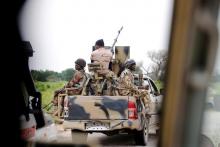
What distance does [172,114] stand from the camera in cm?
69

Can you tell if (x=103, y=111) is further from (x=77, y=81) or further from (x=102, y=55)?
(x=102, y=55)

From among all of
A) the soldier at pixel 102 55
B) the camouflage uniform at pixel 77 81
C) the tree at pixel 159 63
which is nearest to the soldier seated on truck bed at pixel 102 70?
the soldier at pixel 102 55

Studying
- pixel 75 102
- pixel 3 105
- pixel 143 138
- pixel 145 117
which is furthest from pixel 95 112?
pixel 3 105

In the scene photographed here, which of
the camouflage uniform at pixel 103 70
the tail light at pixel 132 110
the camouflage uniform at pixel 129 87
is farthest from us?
the tail light at pixel 132 110

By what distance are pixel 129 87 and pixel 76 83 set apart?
432 millimetres

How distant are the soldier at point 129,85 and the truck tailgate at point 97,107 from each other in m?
0.08

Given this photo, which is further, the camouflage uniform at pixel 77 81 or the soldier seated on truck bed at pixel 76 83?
the camouflage uniform at pixel 77 81

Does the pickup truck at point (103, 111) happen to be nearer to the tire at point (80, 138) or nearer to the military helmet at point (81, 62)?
the military helmet at point (81, 62)

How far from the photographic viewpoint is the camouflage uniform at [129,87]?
11.6 ft

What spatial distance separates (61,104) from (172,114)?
3.22 metres

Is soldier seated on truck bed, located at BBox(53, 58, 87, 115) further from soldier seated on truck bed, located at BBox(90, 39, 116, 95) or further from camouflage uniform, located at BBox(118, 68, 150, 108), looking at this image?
camouflage uniform, located at BBox(118, 68, 150, 108)

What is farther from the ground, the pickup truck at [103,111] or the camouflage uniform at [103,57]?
the camouflage uniform at [103,57]

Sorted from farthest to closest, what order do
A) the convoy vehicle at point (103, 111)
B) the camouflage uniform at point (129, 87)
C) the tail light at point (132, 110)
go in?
the tail light at point (132, 110), the convoy vehicle at point (103, 111), the camouflage uniform at point (129, 87)

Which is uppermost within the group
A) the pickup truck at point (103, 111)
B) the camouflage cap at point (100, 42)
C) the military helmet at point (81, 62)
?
the camouflage cap at point (100, 42)
